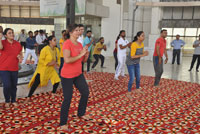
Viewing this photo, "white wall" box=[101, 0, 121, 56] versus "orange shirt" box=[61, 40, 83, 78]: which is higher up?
"white wall" box=[101, 0, 121, 56]

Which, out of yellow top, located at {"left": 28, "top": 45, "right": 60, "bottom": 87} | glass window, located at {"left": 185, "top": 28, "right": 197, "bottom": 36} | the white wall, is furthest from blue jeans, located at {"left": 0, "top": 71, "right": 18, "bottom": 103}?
glass window, located at {"left": 185, "top": 28, "right": 197, "bottom": 36}

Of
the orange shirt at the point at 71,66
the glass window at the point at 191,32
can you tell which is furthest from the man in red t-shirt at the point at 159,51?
the glass window at the point at 191,32

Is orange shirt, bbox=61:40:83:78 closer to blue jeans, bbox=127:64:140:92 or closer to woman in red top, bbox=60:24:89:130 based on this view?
woman in red top, bbox=60:24:89:130

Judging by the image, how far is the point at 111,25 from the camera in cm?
1545

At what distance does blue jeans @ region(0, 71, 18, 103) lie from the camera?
380 cm

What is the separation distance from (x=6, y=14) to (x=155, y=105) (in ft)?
81.8

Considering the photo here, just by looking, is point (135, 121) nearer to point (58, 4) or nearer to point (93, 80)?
point (93, 80)

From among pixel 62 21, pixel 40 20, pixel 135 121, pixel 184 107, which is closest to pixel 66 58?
pixel 135 121

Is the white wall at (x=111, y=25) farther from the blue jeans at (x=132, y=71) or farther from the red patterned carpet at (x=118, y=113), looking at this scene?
the blue jeans at (x=132, y=71)

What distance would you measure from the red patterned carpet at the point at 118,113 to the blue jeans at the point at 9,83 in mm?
268

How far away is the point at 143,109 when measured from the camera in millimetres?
4219

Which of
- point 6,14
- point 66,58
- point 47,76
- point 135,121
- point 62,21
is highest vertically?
point 6,14

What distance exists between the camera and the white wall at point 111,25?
1488cm

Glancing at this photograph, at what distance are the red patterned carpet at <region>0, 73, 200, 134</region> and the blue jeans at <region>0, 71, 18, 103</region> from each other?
0.27m
